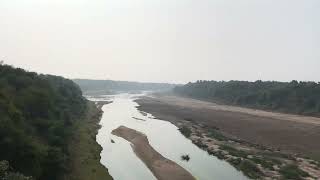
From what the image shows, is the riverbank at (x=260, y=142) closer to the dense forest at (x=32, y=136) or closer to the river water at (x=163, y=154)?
the river water at (x=163, y=154)

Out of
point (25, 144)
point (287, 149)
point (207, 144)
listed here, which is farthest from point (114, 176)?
point (287, 149)

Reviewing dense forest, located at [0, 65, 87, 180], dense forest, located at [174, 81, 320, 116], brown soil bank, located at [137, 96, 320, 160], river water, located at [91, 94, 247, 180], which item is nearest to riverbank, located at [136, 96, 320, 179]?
brown soil bank, located at [137, 96, 320, 160]

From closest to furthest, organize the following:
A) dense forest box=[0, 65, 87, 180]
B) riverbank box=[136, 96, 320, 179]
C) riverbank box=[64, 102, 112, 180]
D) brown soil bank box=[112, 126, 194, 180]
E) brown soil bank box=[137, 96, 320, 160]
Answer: dense forest box=[0, 65, 87, 180] → riverbank box=[64, 102, 112, 180] → brown soil bank box=[112, 126, 194, 180] → riverbank box=[136, 96, 320, 179] → brown soil bank box=[137, 96, 320, 160]

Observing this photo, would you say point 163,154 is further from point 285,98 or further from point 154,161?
point 285,98

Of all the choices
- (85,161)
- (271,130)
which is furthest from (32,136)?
(271,130)

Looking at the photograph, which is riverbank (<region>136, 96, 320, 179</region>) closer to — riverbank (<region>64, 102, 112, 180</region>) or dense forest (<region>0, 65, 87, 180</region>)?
riverbank (<region>64, 102, 112, 180</region>)

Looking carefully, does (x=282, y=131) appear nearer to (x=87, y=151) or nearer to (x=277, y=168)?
(x=277, y=168)
